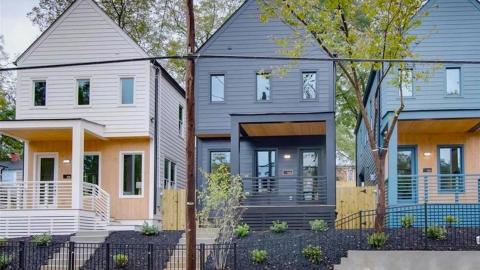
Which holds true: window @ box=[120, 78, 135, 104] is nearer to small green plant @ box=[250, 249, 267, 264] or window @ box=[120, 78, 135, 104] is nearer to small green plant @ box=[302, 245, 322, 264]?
small green plant @ box=[250, 249, 267, 264]

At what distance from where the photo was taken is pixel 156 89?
2384 cm

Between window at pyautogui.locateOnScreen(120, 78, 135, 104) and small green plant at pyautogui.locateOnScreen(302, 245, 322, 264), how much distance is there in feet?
30.8

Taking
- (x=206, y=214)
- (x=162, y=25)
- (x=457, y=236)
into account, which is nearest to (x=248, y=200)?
(x=206, y=214)

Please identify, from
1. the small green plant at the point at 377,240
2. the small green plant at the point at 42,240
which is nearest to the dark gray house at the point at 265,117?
the small green plant at the point at 377,240

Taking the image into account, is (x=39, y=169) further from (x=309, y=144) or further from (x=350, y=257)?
(x=350, y=257)

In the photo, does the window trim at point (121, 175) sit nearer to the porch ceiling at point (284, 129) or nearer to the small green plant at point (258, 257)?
the porch ceiling at point (284, 129)

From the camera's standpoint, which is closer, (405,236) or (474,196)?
(405,236)

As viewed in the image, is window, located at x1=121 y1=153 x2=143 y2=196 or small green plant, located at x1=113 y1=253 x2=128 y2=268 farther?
window, located at x1=121 y1=153 x2=143 y2=196

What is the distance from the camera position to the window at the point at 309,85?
22547 mm

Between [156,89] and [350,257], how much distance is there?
10.5 meters

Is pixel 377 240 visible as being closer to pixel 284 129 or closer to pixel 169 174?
pixel 284 129

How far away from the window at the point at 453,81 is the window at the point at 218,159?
26.4 ft

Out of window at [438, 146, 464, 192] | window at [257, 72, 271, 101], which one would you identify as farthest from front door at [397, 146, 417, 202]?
window at [257, 72, 271, 101]

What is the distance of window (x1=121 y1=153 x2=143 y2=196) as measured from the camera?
2320 cm
